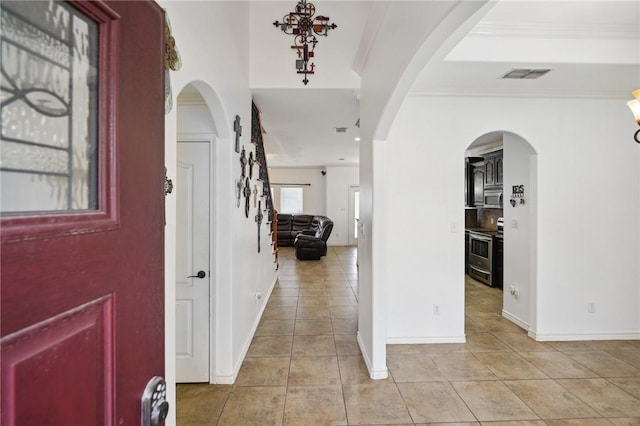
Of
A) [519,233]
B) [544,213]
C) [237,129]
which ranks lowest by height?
[519,233]

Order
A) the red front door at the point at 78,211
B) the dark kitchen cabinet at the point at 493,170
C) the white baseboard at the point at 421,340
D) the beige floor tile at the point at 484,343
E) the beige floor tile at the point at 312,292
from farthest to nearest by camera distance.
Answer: the dark kitchen cabinet at the point at 493,170 → the beige floor tile at the point at 312,292 → the white baseboard at the point at 421,340 → the beige floor tile at the point at 484,343 → the red front door at the point at 78,211

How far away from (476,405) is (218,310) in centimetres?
205

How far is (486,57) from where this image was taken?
8.28 ft

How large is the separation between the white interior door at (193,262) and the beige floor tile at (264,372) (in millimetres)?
330

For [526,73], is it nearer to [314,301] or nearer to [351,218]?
[314,301]

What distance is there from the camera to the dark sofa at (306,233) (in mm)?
7793

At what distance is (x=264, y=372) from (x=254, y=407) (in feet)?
1.53

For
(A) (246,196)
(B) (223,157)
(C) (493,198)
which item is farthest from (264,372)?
(C) (493,198)

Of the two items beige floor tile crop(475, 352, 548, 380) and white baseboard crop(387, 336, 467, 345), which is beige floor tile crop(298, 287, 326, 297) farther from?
beige floor tile crop(475, 352, 548, 380)

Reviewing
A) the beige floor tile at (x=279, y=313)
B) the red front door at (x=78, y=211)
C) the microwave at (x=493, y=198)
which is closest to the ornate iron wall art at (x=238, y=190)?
the beige floor tile at (x=279, y=313)

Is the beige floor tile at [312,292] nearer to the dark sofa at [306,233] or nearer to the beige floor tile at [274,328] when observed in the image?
the beige floor tile at [274,328]

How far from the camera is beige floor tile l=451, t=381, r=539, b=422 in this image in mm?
2133

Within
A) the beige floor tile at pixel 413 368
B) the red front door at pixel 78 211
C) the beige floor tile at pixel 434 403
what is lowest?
the beige floor tile at pixel 434 403

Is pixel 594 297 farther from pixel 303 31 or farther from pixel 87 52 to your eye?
pixel 87 52
